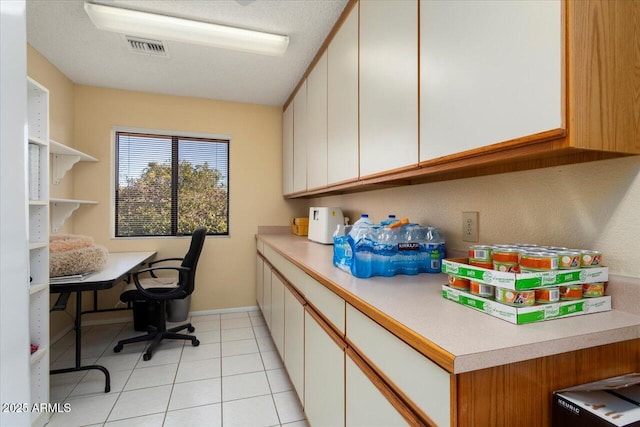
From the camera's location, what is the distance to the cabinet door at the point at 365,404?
0.84 meters

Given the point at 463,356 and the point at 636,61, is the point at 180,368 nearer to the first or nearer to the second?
the point at 463,356

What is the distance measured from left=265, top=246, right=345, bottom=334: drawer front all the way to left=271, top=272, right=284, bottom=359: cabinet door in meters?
0.17

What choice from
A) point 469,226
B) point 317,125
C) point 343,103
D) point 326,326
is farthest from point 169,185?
point 469,226

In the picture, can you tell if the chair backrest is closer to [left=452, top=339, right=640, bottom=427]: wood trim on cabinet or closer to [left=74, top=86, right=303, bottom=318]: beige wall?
[left=74, top=86, right=303, bottom=318]: beige wall

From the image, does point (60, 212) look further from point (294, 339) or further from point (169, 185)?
point (294, 339)

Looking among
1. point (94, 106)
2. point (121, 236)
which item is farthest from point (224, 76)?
point (121, 236)

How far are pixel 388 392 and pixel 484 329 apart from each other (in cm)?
32

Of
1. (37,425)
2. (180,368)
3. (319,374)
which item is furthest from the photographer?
(180,368)

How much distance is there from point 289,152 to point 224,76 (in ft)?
3.18

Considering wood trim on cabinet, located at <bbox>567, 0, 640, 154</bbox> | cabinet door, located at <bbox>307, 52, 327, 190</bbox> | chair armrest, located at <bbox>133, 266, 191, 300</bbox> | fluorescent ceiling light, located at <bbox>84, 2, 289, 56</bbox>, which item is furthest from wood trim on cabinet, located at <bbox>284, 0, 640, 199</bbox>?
chair armrest, located at <bbox>133, 266, 191, 300</bbox>

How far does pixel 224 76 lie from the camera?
2.84 m

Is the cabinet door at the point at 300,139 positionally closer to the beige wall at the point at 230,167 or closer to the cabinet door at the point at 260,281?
the beige wall at the point at 230,167

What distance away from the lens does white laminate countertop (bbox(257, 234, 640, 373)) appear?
62cm

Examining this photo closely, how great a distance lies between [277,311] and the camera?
7.70 ft
